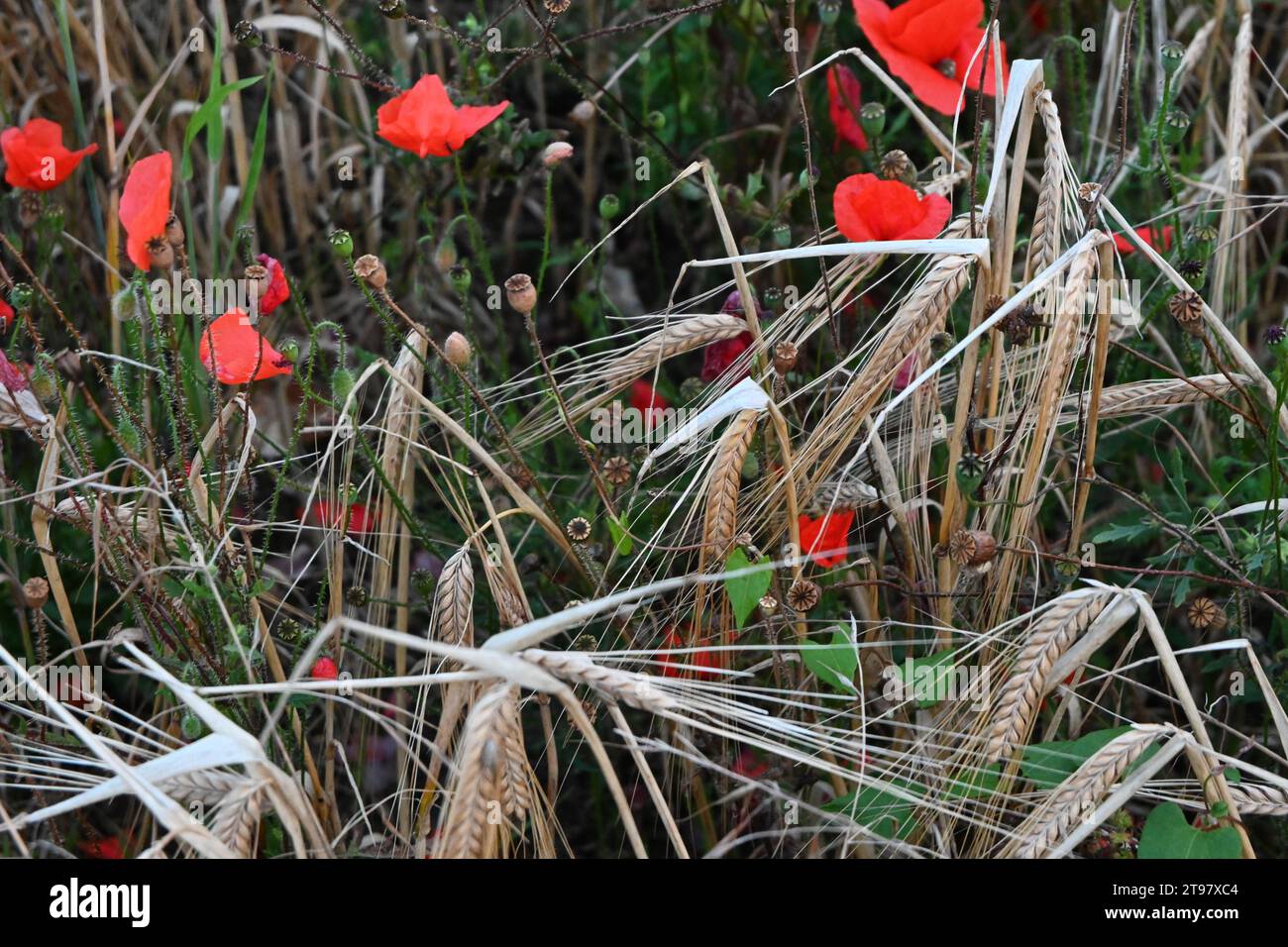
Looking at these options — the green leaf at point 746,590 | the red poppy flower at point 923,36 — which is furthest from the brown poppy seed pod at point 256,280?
the red poppy flower at point 923,36

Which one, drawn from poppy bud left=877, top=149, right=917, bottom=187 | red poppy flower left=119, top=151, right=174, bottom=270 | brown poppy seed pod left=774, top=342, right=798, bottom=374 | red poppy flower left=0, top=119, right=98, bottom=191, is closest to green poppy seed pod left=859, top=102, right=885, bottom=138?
poppy bud left=877, top=149, right=917, bottom=187

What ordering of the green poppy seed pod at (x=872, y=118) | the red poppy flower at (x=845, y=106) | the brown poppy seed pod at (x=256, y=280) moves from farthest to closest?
the red poppy flower at (x=845, y=106), the green poppy seed pod at (x=872, y=118), the brown poppy seed pod at (x=256, y=280)

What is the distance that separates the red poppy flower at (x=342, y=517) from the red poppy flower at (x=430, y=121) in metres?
0.36

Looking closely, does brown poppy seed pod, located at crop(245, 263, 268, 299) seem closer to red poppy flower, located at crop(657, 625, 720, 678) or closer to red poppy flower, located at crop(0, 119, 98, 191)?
red poppy flower, located at crop(0, 119, 98, 191)

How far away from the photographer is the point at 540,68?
176 cm

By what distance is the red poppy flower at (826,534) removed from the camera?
40.0 inches

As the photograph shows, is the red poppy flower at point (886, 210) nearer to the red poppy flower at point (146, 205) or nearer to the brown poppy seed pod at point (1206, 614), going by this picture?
the brown poppy seed pod at point (1206, 614)

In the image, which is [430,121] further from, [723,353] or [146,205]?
[723,353]

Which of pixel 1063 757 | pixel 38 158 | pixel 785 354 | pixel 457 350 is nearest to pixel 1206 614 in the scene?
pixel 1063 757

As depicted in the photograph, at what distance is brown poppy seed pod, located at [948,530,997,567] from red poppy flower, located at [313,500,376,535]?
1.69ft

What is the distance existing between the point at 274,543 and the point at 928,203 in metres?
0.93

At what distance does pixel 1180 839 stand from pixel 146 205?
0.97 metres
